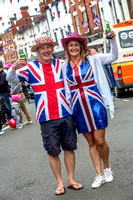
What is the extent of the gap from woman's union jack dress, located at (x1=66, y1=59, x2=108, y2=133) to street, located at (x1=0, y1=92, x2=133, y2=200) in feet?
2.47

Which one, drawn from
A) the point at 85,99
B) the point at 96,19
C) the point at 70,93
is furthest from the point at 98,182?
the point at 96,19

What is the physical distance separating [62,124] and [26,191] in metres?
1.08

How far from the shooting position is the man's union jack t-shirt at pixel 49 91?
4.70 meters

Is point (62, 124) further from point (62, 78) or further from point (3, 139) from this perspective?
point (3, 139)

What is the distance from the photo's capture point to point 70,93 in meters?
4.69

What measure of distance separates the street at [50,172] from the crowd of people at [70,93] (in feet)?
0.73

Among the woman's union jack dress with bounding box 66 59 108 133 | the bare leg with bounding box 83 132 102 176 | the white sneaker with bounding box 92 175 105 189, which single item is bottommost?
the white sneaker with bounding box 92 175 105 189

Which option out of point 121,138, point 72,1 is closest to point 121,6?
point 72,1

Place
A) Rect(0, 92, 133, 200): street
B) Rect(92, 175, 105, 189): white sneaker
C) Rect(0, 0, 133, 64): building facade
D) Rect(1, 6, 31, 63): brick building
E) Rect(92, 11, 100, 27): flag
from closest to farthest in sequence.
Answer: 1. Rect(0, 92, 133, 200): street
2. Rect(92, 175, 105, 189): white sneaker
3. Rect(0, 0, 133, 64): building facade
4. Rect(92, 11, 100, 27): flag
5. Rect(1, 6, 31, 63): brick building

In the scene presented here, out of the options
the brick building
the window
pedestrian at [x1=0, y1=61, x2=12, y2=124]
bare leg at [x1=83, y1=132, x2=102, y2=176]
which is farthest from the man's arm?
the brick building

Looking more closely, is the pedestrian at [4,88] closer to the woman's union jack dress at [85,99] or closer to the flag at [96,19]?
the woman's union jack dress at [85,99]

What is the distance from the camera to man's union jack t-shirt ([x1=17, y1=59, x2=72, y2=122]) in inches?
185

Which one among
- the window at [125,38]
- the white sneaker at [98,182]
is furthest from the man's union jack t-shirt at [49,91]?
the window at [125,38]

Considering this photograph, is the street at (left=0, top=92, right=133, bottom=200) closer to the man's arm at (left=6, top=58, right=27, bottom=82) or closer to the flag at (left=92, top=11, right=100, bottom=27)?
the man's arm at (left=6, top=58, right=27, bottom=82)
